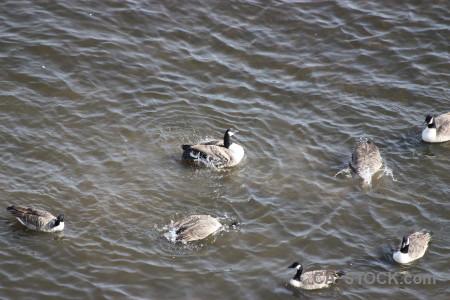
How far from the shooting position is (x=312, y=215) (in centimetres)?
1493

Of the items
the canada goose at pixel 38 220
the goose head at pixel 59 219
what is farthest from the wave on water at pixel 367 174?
the canada goose at pixel 38 220

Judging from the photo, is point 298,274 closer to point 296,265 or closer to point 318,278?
point 296,265

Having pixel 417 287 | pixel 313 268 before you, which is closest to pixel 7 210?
pixel 313 268

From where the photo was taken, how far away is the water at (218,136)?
13.2 meters

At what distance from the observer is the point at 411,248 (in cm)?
1357

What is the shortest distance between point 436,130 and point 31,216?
36.3 ft

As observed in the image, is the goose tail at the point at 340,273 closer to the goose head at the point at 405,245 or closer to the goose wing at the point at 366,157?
the goose head at the point at 405,245

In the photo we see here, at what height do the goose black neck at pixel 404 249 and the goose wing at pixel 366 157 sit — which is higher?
the goose wing at pixel 366 157

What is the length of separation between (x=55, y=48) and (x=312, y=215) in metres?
9.79

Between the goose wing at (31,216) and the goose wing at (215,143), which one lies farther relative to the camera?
the goose wing at (215,143)

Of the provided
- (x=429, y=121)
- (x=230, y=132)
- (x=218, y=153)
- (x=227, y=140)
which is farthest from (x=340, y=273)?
(x=429, y=121)

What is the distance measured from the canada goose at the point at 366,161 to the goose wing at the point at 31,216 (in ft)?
25.2

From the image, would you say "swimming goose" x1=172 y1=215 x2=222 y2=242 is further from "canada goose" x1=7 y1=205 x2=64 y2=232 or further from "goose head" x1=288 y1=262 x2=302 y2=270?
"canada goose" x1=7 y1=205 x2=64 y2=232

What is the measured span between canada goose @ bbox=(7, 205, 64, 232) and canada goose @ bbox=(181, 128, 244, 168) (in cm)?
410
